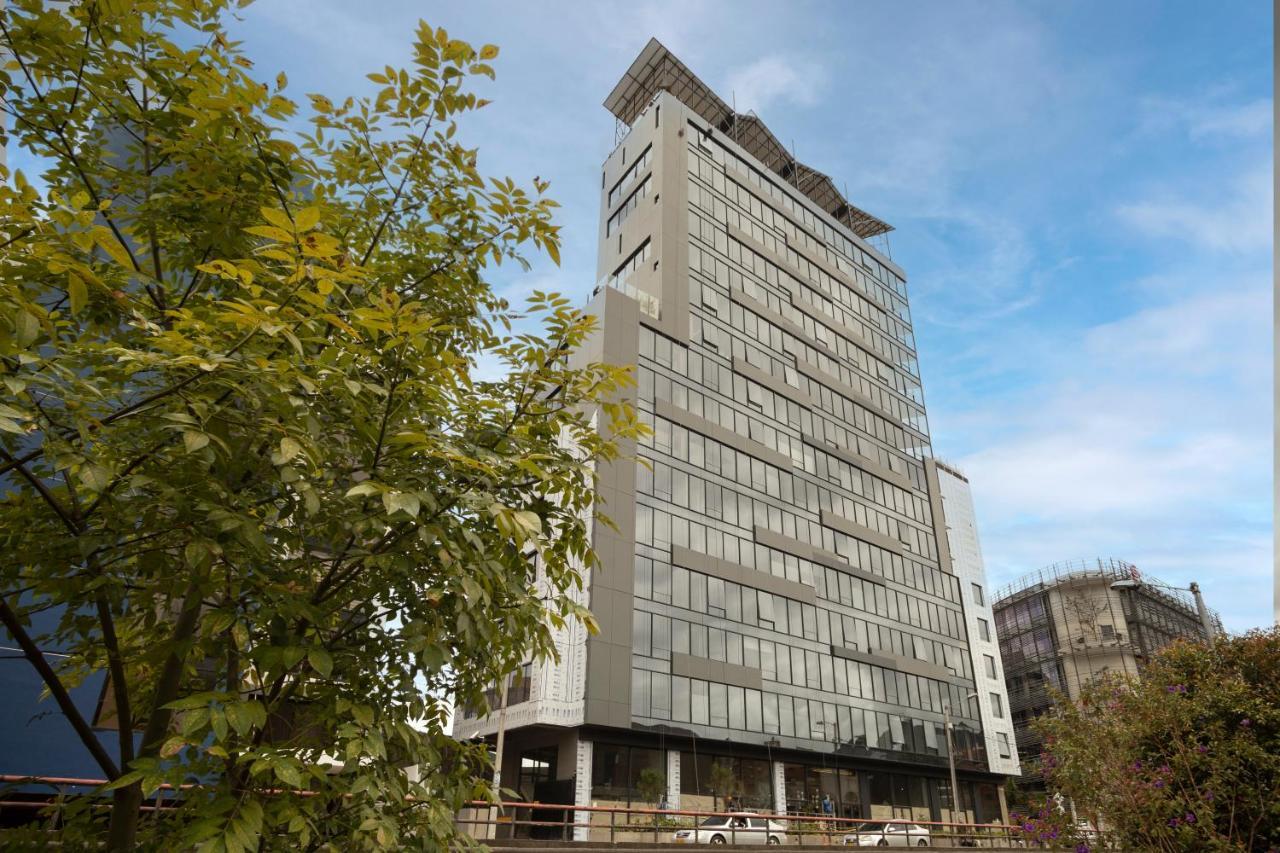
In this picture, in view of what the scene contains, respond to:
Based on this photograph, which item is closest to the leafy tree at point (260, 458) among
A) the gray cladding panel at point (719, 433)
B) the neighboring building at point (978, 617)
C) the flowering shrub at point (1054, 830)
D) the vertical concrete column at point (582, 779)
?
the flowering shrub at point (1054, 830)

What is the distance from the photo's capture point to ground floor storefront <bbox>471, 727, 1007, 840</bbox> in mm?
36500

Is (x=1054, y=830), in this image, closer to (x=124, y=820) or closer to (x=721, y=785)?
(x=124, y=820)

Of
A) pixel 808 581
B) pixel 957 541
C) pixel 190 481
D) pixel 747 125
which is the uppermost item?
pixel 747 125

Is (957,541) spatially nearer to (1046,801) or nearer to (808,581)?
(808,581)

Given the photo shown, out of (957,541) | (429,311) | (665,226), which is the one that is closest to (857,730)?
(957,541)

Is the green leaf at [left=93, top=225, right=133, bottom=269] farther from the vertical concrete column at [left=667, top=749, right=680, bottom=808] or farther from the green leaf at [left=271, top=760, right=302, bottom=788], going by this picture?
the vertical concrete column at [left=667, top=749, right=680, bottom=808]

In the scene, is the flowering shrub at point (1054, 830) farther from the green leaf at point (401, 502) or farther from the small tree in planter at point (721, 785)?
Result: the small tree in planter at point (721, 785)

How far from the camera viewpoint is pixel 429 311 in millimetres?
6387

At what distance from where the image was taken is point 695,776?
128 ft

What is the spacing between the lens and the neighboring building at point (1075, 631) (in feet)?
243

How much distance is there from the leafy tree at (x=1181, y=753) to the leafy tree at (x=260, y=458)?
12051mm

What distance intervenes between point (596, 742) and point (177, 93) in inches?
1415

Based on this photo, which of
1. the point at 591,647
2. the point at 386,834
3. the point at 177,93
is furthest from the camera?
the point at 591,647

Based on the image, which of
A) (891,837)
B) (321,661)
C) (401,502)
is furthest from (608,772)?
(401,502)
